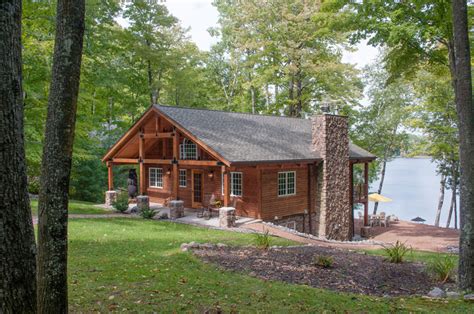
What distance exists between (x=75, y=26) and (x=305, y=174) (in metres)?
A: 15.9

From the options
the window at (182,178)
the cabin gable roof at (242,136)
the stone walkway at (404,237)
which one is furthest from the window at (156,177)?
the stone walkway at (404,237)

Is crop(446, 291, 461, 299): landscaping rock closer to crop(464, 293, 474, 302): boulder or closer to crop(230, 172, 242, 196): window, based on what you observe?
crop(464, 293, 474, 302): boulder

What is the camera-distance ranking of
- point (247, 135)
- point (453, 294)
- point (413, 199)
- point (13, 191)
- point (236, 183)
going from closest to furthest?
point (13, 191) → point (453, 294) → point (236, 183) → point (247, 135) → point (413, 199)

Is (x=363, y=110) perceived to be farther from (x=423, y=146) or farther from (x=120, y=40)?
(x=120, y=40)

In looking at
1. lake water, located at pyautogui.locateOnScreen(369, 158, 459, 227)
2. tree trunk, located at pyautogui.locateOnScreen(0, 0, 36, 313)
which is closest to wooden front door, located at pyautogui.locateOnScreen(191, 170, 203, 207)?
tree trunk, located at pyautogui.locateOnScreen(0, 0, 36, 313)

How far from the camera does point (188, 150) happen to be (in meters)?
19.3

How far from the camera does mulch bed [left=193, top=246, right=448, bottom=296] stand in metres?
7.43

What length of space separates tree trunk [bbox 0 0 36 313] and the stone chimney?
1661 cm

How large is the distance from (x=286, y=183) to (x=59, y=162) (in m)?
14.6

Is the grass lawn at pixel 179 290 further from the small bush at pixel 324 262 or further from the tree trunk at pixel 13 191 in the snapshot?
the tree trunk at pixel 13 191

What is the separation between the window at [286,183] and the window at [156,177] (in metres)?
7.55

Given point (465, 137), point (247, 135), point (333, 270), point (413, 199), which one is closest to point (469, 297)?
point (333, 270)

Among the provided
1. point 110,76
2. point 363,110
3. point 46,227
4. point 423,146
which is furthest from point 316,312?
point 363,110

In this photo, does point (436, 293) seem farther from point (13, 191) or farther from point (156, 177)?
point (156, 177)
